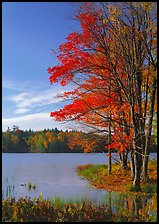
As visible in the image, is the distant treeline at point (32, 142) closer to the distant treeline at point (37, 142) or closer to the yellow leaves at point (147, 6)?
the distant treeline at point (37, 142)

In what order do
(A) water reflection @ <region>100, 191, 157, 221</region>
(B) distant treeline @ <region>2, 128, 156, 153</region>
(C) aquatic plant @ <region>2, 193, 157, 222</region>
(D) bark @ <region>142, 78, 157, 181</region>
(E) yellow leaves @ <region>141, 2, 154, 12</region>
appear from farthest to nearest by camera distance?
(B) distant treeline @ <region>2, 128, 156, 153</region> < (D) bark @ <region>142, 78, 157, 181</region> < (E) yellow leaves @ <region>141, 2, 154, 12</region> < (A) water reflection @ <region>100, 191, 157, 221</region> < (C) aquatic plant @ <region>2, 193, 157, 222</region>

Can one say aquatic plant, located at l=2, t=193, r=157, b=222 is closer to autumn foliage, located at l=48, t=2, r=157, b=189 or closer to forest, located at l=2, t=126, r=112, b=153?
autumn foliage, located at l=48, t=2, r=157, b=189

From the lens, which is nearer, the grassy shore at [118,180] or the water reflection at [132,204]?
the water reflection at [132,204]

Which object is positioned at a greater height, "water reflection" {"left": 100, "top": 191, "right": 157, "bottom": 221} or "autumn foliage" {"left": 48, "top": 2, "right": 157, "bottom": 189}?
"autumn foliage" {"left": 48, "top": 2, "right": 157, "bottom": 189}

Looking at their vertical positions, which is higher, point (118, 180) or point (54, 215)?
point (54, 215)

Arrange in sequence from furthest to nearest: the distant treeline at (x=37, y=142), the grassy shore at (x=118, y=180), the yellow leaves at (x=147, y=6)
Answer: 1. the distant treeline at (x=37, y=142)
2. the grassy shore at (x=118, y=180)
3. the yellow leaves at (x=147, y=6)

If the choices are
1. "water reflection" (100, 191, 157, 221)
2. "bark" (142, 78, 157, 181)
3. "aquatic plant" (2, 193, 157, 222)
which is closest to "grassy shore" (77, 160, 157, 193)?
"bark" (142, 78, 157, 181)

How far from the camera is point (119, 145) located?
17.9m

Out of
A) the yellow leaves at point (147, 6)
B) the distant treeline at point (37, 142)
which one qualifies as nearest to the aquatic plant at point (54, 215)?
the yellow leaves at point (147, 6)

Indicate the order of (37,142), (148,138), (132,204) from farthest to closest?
(37,142) < (148,138) < (132,204)

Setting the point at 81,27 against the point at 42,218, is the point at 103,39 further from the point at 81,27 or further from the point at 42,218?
the point at 42,218

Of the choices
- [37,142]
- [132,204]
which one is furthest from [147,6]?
[37,142]

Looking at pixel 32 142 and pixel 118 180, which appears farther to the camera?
pixel 32 142

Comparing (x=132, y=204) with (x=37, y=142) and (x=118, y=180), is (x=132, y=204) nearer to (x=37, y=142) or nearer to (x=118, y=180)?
(x=118, y=180)
